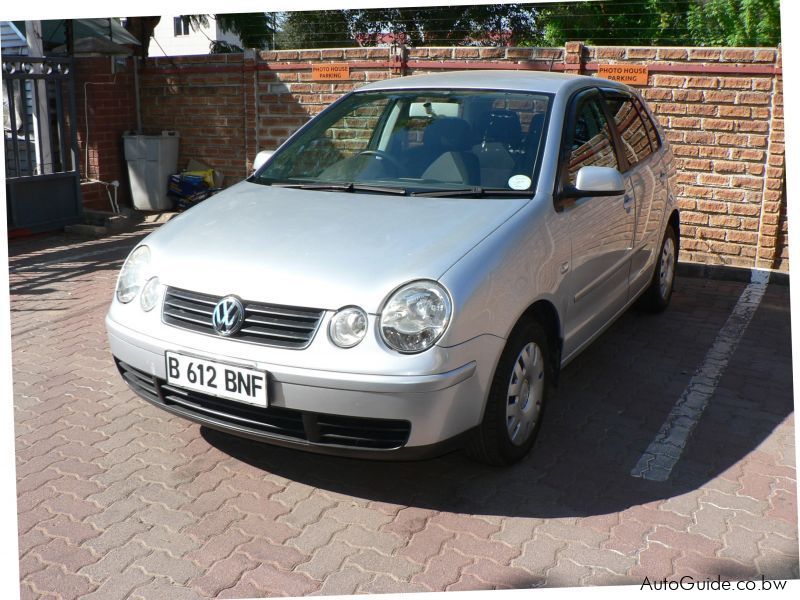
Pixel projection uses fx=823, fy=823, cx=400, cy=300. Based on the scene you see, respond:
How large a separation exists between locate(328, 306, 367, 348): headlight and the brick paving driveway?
0.80 metres

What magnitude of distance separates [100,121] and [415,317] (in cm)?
870

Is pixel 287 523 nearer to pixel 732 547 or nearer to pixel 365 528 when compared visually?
pixel 365 528

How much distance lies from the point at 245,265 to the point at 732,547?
7.40 feet

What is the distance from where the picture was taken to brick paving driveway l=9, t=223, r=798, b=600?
3.07 m

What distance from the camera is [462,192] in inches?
158

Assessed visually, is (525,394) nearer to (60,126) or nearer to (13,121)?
(13,121)

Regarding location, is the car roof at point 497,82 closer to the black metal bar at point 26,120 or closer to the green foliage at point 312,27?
the black metal bar at point 26,120

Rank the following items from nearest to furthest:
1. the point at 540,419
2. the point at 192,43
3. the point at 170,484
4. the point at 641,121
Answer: the point at 170,484 < the point at 540,419 < the point at 641,121 < the point at 192,43

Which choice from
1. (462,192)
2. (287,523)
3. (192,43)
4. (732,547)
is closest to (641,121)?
(462,192)

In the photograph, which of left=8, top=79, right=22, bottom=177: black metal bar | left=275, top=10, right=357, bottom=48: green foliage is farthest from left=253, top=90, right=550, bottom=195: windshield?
left=275, top=10, right=357, bottom=48: green foliage

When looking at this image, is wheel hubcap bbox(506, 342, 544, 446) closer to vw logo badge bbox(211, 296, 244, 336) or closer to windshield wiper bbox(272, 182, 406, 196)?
windshield wiper bbox(272, 182, 406, 196)

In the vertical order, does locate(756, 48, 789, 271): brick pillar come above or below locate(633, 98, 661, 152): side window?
below

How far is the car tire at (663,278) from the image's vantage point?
618 centimetres

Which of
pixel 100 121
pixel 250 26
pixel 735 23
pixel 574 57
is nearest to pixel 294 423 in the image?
pixel 574 57
